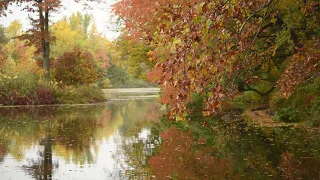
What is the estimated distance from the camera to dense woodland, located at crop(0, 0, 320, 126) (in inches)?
225

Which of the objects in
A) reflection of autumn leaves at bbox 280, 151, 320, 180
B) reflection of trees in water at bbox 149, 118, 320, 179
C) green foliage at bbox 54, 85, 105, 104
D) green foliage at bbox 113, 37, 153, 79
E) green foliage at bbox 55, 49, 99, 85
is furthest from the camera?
green foliage at bbox 55, 49, 99, 85

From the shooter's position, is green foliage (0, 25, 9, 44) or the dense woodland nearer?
the dense woodland

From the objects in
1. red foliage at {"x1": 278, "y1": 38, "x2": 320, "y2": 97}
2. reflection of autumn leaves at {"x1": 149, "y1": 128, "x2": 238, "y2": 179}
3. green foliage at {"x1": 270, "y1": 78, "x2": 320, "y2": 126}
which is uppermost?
red foliage at {"x1": 278, "y1": 38, "x2": 320, "y2": 97}

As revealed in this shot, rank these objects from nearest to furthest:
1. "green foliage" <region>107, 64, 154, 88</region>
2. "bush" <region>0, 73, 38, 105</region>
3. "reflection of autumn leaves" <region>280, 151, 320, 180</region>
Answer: "reflection of autumn leaves" <region>280, 151, 320, 180</region>, "bush" <region>0, 73, 38, 105</region>, "green foliage" <region>107, 64, 154, 88</region>

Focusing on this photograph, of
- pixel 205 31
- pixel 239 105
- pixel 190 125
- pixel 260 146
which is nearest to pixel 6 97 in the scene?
pixel 239 105

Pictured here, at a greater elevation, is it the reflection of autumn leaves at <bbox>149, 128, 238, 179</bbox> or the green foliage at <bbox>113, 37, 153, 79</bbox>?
the green foliage at <bbox>113, 37, 153, 79</bbox>

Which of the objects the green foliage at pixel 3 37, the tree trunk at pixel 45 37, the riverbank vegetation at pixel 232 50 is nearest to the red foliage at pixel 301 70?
the riverbank vegetation at pixel 232 50

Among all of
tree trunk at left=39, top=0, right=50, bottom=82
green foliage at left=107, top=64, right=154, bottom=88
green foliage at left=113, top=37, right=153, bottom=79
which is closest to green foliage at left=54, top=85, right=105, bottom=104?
tree trunk at left=39, top=0, right=50, bottom=82

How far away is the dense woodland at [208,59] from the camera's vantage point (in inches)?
225

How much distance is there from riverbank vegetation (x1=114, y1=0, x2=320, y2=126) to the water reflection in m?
1.83

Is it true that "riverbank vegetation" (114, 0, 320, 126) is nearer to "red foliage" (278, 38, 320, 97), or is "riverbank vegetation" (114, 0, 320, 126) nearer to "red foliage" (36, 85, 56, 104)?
"red foliage" (278, 38, 320, 97)

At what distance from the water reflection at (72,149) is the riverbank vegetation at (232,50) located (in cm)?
183

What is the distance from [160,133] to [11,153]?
243 inches

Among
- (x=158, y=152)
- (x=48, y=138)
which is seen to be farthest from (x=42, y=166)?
(x=48, y=138)
